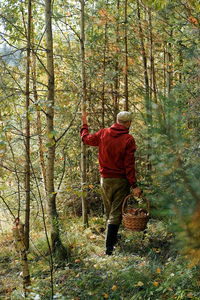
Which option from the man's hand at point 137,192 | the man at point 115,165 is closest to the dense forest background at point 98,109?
the man's hand at point 137,192

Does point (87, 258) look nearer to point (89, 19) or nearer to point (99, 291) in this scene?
point (99, 291)

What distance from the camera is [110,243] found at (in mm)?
4340

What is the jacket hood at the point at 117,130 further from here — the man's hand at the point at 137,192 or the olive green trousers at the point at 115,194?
the man's hand at the point at 137,192

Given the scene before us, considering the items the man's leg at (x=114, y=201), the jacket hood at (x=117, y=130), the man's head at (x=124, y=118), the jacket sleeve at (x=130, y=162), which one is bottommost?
the man's leg at (x=114, y=201)

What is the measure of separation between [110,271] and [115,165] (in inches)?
60.5

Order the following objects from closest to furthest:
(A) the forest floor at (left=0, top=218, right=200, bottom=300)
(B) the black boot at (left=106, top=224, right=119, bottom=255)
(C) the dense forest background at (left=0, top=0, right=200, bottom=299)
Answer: (C) the dense forest background at (left=0, top=0, right=200, bottom=299) → (A) the forest floor at (left=0, top=218, right=200, bottom=300) → (B) the black boot at (left=106, top=224, right=119, bottom=255)

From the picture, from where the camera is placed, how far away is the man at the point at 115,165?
4.21 metres

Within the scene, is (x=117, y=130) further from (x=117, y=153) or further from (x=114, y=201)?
(x=114, y=201)

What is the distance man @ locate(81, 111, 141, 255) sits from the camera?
4.21m

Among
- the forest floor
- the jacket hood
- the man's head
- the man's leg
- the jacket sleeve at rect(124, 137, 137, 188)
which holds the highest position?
the man's head

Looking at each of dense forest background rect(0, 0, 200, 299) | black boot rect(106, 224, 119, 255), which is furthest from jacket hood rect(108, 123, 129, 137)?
black boot rect(106, 224, 119, 255)

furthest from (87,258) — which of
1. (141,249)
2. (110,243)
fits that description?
(141,249)

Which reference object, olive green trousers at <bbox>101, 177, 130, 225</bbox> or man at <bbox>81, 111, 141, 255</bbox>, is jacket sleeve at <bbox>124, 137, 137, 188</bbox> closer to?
man at <bbox>81, 111, 141, 255</bbox>

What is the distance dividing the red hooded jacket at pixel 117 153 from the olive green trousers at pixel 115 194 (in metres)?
0.09
